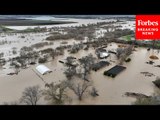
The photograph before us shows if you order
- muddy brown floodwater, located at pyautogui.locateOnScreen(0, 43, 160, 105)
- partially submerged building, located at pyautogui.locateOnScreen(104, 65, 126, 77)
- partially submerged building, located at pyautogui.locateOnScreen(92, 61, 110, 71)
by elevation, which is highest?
partially submerged building, located at pyautogui.locateOnScreen(92, 61, 110, 71)

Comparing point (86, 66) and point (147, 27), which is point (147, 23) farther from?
point (86, 66)

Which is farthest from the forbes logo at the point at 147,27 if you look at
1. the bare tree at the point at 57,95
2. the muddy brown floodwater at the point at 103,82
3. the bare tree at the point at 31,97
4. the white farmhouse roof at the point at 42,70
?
the white farmhouse roof at the point at 42,70

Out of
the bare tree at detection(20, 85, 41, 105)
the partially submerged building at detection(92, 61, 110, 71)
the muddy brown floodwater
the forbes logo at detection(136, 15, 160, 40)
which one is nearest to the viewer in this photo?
the forbes logo at detection(136, 15, 160, 40)

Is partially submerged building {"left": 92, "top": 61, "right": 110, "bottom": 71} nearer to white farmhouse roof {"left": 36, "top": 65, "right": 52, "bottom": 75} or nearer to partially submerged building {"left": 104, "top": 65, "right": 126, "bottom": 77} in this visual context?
partially submerged building {"left": 104, "top": 65, "right": 126, "bottom": 77}

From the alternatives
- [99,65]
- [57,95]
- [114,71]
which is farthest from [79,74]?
[57,95]

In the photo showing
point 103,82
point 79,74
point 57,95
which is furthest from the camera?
point 79,74

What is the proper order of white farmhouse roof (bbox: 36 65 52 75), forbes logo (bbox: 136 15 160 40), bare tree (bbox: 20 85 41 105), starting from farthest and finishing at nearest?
white farmhouse roof (bbox: 36 65 52 75)
bare tree (bbox: 20 85 41 105)
forbes logo (bbox: 136 15 160 40)

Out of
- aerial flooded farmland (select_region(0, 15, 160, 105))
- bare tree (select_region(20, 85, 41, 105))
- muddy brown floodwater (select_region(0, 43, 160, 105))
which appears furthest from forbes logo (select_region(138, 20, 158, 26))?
bare tree (select_region(20, 85, 41, 105))
